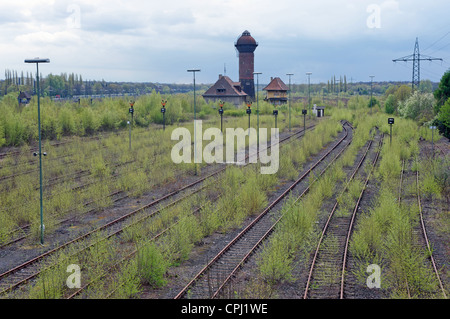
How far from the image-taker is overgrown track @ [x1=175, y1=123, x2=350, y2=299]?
35.0ft

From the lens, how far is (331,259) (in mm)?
12859

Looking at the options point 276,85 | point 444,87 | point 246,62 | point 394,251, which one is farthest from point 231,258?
point 276,85

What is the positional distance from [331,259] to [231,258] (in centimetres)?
283

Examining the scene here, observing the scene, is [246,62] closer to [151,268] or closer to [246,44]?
[246,44]

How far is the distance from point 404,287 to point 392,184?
11953 mm

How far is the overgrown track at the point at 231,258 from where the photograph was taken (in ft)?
35.0

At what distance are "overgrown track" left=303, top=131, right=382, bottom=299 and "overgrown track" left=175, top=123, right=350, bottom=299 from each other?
188 cm

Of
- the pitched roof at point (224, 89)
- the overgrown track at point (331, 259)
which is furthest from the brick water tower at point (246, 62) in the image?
the overgrown track at point (331, 259)

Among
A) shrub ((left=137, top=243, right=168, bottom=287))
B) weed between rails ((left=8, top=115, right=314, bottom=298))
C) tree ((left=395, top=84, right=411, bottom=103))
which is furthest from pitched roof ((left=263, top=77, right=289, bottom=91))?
shrub ((left=137, top=243, right=168, bottom=287))

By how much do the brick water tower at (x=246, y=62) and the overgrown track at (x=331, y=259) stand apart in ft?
216

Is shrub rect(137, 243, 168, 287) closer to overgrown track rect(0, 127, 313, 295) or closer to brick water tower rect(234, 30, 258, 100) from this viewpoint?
overgrown track rect(0, 127, 313, 295)

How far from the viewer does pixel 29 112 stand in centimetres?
3859
